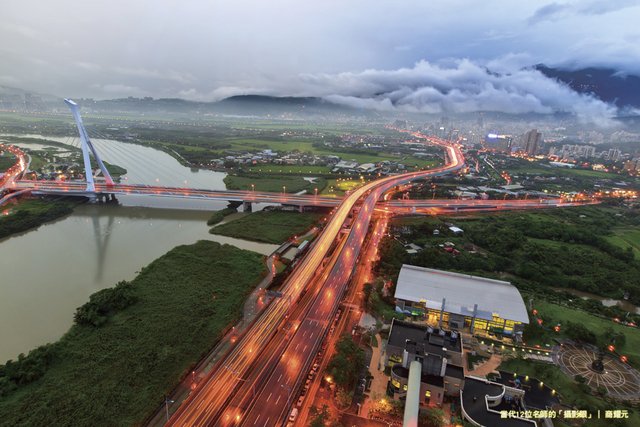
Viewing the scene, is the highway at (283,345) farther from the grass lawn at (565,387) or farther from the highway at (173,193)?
the grass lawn at (565,387)

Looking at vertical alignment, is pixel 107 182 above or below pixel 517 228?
above

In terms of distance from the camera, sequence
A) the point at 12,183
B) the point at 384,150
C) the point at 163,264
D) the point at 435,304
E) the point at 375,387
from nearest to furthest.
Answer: the point at 375,387 < the point at 435,304 < the point at 163,264 < the point at 12,183 < the point at 384,150

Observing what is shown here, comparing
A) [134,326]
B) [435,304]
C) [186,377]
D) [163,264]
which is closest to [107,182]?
[163,264]

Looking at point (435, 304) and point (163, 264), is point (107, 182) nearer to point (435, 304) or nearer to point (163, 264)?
point (163, 264)

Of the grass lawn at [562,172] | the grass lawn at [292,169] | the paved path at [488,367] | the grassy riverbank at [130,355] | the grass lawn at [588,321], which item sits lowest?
the grass lawn at [562,172]

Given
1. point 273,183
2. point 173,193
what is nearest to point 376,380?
point 173,193

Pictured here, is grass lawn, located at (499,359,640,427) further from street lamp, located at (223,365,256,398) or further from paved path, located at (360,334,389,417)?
street lamp, located at (223,365,256,398)

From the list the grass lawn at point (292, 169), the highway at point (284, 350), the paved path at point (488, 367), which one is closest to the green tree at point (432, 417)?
the paved path at point (488, 367)
